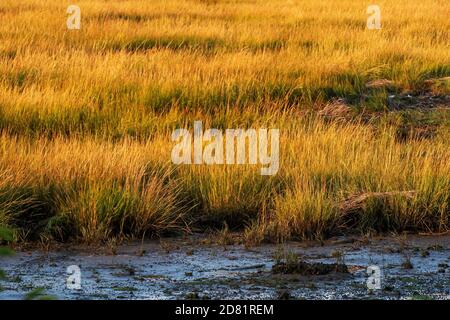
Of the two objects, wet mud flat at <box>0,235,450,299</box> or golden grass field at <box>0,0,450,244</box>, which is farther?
golden grass field at <box>0,0,450,244</box>

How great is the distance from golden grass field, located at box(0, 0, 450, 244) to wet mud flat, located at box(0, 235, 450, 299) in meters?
Result: 0.29

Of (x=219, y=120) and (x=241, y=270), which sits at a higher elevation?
(x=219, y=120)

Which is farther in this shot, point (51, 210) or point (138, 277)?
point (51, 210)

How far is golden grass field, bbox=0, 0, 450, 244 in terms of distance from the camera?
303 inches

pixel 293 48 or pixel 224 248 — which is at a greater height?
pixel 293 48

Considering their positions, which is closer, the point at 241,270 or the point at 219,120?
the point at 241,270

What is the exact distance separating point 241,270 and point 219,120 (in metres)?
4.72

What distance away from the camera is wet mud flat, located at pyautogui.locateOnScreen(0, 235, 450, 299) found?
6051 millimetres

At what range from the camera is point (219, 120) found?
11180 millimetres

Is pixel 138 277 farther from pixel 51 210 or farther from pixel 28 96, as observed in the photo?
pixel 28 96

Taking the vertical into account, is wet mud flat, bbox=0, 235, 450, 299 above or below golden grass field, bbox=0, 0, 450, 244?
below

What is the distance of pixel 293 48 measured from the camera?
16.1m
